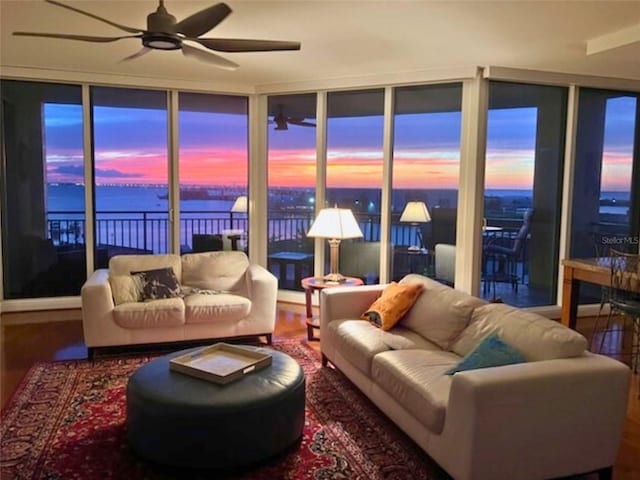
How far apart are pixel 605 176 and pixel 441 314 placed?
340 cm

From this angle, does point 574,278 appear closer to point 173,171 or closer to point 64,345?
point 173,171

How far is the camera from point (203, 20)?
108 inches

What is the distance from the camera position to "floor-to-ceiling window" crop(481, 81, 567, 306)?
5.13m

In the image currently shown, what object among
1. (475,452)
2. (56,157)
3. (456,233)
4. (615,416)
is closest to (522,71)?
(456,233)

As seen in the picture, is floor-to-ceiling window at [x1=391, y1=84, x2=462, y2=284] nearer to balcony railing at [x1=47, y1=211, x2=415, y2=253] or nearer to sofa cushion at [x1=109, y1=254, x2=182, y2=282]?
balcony railing at [x1=47, y1=211, x2=415, y2=253]

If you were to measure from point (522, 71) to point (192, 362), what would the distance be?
159 inches

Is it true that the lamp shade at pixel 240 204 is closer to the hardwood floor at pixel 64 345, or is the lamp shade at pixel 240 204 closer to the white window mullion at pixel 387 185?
the hardwood floor at pixel 64 345

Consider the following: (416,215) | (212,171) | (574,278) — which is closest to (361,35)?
(416,215)

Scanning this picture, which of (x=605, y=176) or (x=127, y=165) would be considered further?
(x=127, y=165)

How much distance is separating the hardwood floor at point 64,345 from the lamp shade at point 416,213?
5.04 feet

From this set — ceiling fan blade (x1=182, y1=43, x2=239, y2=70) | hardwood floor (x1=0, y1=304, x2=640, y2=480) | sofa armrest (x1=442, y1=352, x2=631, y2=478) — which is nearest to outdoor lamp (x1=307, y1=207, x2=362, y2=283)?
hardwood floor (x1=0, y1=304, x2=640, y2=480)

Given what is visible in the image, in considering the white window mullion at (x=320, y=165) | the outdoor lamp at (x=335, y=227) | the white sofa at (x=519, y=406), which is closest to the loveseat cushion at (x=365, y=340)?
the white sofa at (x=519, y=406)

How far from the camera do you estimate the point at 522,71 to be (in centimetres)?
486

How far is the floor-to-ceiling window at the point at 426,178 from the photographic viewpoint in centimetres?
516
